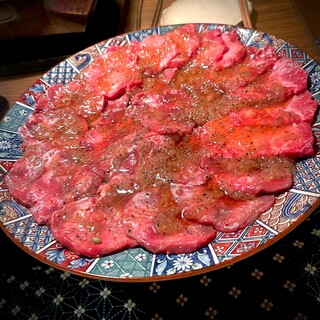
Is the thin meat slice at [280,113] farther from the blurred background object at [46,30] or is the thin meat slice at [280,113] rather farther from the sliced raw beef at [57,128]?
the blurred background object at [46,30]

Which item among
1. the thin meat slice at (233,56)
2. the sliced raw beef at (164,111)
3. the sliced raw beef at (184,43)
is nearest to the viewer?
the sliced raw beef at (164,111)

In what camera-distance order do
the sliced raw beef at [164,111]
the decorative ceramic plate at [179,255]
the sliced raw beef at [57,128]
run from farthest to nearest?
the sliced raw beef at [57,128], the sliced raw beef at [164,111], the decorative ceramic plate at [179,255]

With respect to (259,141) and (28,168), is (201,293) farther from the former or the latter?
(28,168)

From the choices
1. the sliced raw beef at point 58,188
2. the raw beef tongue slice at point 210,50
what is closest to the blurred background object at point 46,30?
the raw beef tongue slice at point 210,50

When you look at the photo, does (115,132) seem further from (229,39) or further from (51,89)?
(229,39)

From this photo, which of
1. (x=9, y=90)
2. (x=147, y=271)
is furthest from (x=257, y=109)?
(x=9, y=90)

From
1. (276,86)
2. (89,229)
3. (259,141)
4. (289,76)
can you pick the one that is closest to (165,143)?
(259,141)

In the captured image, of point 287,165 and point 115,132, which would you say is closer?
point 287,165
